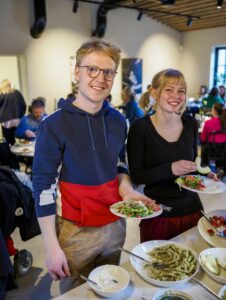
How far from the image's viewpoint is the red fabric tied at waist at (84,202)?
A: 1.11 m

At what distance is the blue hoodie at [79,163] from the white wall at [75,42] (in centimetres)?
526

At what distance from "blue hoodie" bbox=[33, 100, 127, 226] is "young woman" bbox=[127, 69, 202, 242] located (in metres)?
0.21

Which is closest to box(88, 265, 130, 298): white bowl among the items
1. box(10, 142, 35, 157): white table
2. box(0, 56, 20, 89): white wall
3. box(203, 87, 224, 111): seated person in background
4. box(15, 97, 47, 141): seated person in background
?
box(10, 142, 35, 157): white table

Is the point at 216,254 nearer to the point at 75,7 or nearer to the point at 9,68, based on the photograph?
the point at 75,7

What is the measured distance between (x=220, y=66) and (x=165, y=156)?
8.07 m

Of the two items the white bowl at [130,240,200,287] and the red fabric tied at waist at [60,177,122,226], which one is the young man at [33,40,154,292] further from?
the white bowl at [130,240,200,287]

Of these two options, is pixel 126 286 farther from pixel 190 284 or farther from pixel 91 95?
pixel 91 95

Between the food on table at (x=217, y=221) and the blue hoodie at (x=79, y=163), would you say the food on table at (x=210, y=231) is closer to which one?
the food on table at (x=217, y=221)

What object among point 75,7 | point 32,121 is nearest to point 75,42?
point 75,7

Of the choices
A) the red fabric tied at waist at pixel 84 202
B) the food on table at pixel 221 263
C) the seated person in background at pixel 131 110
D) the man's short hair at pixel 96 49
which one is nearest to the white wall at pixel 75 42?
the seated person in background at pixel 131 110

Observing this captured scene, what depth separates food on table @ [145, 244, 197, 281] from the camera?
99 centimetres

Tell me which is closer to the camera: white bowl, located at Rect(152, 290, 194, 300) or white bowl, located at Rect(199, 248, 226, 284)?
white bowl, located at Rect(152, 290, 194, 300)

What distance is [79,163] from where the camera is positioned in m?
1.08

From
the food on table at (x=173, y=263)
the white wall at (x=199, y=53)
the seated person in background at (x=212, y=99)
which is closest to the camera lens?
the food on table at (x=173, y=263)
